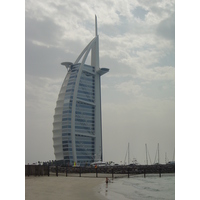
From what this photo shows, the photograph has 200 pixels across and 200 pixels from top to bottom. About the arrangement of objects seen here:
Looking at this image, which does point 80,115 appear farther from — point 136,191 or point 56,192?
point 56,192

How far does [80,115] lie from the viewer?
198 feet

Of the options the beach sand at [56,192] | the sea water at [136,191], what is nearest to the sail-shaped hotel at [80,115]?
the sea water at [136,191]

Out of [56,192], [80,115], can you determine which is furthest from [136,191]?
[80,115]

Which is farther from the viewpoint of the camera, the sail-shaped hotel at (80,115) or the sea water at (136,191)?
the sail-shaped hotel at (80,115)

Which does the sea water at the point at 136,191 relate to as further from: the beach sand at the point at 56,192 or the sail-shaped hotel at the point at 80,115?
the sail-shaped hotel at the point at 80,115

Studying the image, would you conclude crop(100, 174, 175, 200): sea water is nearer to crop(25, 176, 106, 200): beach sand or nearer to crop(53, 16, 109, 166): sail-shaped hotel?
crop(25, 176, 106, 200): beach sand

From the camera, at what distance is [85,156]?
60.4m

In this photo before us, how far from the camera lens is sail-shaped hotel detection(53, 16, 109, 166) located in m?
58.4

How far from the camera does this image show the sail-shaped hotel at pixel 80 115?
192ft
